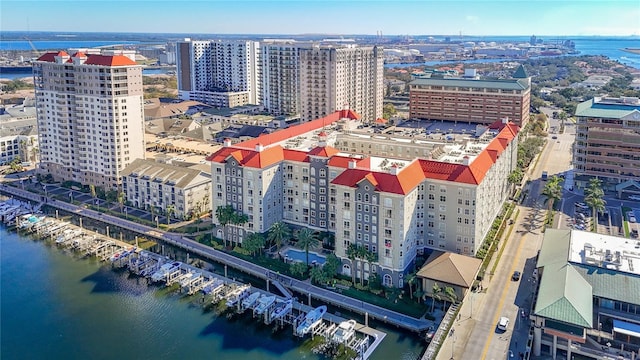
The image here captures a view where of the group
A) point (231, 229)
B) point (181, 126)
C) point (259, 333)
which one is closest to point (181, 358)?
point (259, 333)

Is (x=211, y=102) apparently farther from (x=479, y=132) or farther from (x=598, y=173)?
(x=598, y=173)

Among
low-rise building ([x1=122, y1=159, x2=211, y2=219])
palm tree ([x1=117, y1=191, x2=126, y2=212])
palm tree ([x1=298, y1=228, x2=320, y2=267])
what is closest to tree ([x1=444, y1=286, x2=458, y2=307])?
palm tree ([x1=298, y1=228, x2=320, y2=267])

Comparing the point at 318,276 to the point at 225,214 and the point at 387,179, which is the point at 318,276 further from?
the point at 225,214

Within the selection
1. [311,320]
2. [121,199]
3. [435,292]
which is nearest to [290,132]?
[121,199]

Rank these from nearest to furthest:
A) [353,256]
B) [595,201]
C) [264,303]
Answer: [264,303] → [353,256] → [595,201]

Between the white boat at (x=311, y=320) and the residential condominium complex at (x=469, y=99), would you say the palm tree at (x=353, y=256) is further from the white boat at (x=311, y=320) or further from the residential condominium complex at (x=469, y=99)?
the residential condominium complex at (x=469, y=99)

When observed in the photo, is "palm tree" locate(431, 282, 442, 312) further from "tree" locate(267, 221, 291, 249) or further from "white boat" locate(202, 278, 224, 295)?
"white boat" locate(202, 278, 224, 295)
